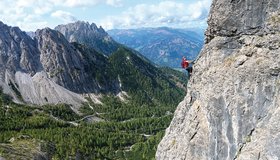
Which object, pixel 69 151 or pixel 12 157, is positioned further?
pixel 69 151

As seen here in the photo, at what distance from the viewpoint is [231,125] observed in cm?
3819

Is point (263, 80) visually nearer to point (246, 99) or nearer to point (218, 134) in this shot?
point (246, 99)

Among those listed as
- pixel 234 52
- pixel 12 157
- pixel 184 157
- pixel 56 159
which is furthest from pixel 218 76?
pixel 56 159

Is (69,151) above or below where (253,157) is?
below

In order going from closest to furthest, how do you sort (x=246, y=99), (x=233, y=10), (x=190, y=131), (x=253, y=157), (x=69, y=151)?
(x=253, y=157)
(x=246, y=99)
(x=233, y=10)
(x=190, y=131)
(x=69, y=151)

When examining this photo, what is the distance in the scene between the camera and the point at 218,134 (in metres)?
39.5

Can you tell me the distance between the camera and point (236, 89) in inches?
1532

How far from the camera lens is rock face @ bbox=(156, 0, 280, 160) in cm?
3556

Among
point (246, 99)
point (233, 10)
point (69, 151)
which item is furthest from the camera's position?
point (69, 151)

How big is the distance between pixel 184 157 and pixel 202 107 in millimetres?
6406

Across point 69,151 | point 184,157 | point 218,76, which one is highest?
point 218,76

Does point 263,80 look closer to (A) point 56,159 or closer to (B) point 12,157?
(B) point 12,157

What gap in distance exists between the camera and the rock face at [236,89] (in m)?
35.6

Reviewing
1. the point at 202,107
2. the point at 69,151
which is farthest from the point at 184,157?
the point at 69,151
